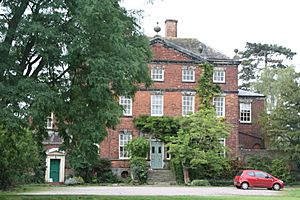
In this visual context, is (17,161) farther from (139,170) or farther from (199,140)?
(199,140)

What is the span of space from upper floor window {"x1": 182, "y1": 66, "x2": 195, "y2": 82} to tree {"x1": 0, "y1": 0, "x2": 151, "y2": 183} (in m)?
23.8

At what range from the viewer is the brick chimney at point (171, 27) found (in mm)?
48250

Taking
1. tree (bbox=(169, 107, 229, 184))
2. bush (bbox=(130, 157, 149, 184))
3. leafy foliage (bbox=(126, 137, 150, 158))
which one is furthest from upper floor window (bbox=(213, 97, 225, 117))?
bush (bbox=(130, 157, 149, 184))

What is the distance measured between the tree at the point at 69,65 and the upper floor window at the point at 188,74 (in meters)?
23.8

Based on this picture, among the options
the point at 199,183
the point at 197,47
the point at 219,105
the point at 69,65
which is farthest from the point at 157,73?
the point at 69,65

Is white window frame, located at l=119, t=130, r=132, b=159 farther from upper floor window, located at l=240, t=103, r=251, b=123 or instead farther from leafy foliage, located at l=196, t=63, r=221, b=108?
upper floor window, located at l=240, t=103, r=251, b=123

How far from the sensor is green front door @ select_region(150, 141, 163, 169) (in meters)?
42.8

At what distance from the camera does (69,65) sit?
18859mm

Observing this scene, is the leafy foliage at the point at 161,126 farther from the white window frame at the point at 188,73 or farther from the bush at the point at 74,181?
the bush at the point at 74,181

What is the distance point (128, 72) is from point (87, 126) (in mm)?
2446

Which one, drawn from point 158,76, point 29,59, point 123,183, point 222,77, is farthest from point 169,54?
point 29,59

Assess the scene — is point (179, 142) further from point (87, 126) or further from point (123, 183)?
point (87, 126)

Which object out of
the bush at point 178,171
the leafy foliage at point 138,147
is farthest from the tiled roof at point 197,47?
the bush at point 178,171

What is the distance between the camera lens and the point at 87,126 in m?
18.2
